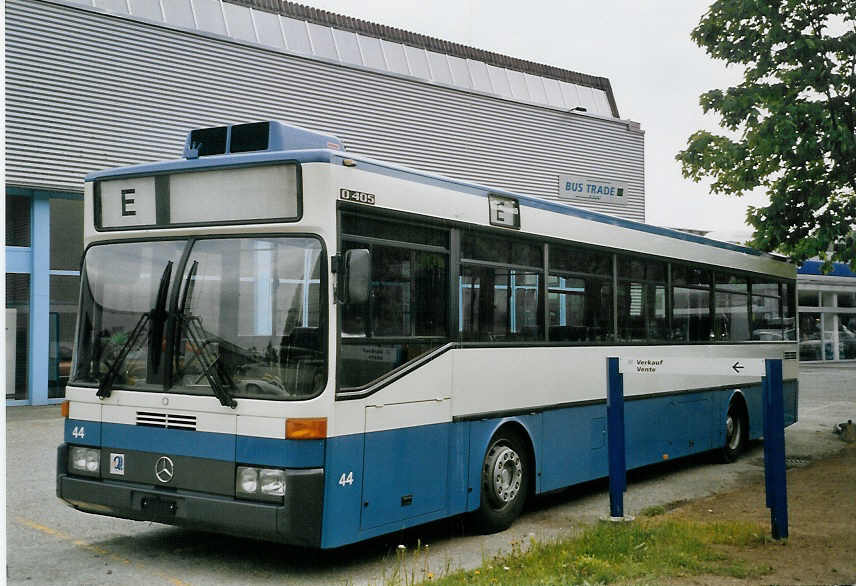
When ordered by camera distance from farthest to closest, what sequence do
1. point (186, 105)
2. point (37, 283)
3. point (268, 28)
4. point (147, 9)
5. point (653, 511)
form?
point (268, 28), point (147, 9), point (186, 105), point (37, 283), point (653, 511)

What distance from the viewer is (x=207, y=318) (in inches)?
256

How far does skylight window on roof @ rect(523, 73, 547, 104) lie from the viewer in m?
34.4

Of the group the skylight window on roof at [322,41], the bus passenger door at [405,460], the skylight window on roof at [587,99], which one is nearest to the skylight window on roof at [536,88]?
the skylight window on roof at [587,99]

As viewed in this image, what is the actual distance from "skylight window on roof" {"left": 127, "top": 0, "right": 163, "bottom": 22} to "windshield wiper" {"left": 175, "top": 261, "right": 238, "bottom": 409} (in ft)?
63.5

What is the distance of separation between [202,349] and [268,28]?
2201cm

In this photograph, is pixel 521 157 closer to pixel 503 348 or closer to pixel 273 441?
pixel 503 348

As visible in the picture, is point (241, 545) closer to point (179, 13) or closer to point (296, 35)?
point (179, 13)

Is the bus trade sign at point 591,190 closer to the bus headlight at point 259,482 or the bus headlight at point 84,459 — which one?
the bus headlight at point 84,459

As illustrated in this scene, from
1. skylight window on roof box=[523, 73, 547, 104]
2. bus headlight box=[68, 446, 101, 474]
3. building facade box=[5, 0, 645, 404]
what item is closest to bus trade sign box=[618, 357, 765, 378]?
bus headlight box=[68, 446, 101, 474]

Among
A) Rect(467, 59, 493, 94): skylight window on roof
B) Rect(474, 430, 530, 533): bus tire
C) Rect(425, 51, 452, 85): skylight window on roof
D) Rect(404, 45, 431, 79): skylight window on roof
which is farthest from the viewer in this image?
Rect(467, 59, 493, 94): skylight window on roof

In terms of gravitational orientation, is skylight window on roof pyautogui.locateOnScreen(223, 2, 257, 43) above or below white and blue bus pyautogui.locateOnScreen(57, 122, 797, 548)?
above

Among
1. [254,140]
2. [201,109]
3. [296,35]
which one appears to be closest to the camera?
[254,140]

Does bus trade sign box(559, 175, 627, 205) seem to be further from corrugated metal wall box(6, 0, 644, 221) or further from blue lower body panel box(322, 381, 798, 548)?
blue lower body panel box(322, 381, 798, 548)

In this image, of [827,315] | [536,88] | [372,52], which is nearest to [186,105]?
[372,52]
